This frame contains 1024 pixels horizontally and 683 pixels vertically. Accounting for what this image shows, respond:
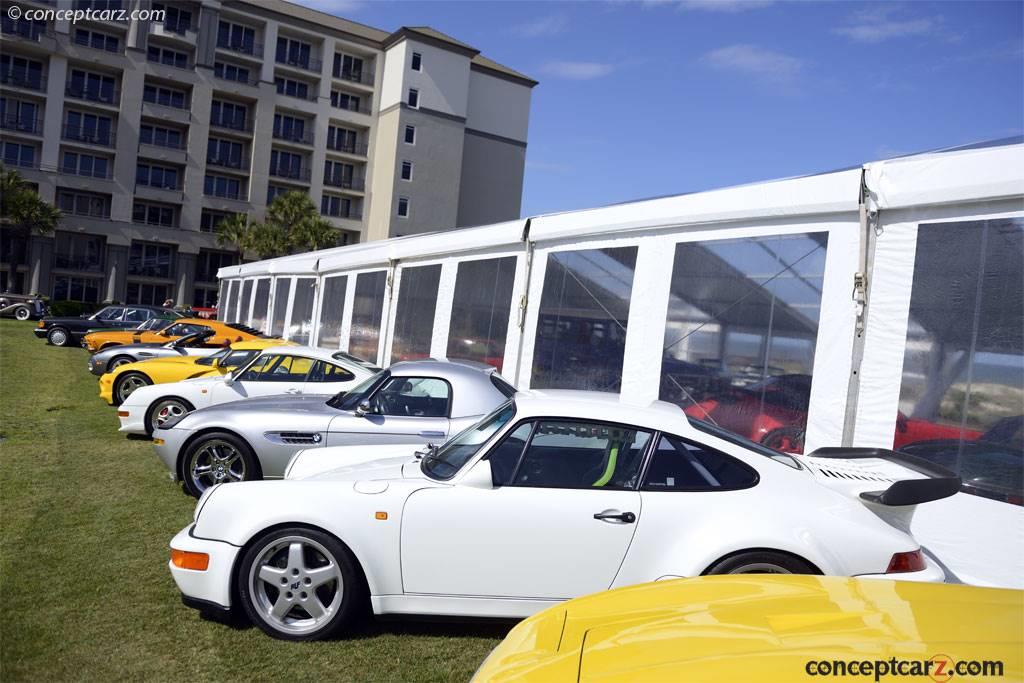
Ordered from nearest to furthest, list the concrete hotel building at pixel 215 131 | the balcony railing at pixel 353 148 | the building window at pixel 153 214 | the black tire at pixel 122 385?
the black tire at pixel 122 385 → the concrete hotel building at pixel 215 131 → the building window at pixel 153 214 → the balcony railing at pixel 353 148

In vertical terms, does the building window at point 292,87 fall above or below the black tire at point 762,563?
above

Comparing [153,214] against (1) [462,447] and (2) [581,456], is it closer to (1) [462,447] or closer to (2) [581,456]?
(1) [462,447]

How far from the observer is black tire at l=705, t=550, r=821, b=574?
152 inches

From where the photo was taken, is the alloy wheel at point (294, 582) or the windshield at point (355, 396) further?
the windshield at point (355, 396)

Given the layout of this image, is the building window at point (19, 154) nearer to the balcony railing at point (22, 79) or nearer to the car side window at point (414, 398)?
the balcony railing at point (22, 79)

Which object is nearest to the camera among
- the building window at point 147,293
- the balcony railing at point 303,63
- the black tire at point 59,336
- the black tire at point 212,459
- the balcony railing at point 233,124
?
the black tire at point 212,459

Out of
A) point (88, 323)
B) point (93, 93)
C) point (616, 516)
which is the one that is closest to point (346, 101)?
point (93, 93)

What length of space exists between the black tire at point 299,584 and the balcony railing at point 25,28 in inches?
2268

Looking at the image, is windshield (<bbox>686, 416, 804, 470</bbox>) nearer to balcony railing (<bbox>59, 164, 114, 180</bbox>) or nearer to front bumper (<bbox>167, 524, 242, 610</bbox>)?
front bumper (<bbox>167, 524, 242, 610</bbox>)

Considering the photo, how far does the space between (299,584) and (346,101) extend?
200ft

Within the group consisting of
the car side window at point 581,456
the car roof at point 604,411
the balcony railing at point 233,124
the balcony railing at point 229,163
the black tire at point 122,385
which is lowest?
the black tire at point 122,385

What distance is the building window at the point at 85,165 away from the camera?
5106 centimetres

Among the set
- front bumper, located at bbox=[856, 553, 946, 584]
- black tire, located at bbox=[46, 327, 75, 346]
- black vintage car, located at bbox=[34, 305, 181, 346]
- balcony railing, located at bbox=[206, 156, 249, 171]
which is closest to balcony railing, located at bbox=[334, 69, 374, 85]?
balcony railing, located at bbox=[206, 156, 249, 171]

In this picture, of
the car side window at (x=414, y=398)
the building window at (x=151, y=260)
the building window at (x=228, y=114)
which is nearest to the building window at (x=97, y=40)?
the building window at (x=228, y=114)
